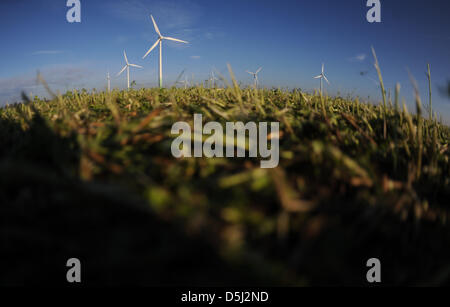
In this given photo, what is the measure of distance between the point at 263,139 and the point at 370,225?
91cm

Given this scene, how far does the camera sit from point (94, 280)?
959 millimetres

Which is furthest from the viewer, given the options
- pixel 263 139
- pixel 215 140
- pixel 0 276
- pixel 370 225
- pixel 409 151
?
pixel 409 151

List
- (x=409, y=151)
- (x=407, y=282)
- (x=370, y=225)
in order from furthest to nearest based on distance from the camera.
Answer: (x=409, y=151) → (x=370, y=225) → (x=407, y=282)

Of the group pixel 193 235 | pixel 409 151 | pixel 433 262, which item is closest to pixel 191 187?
pixel 193 235

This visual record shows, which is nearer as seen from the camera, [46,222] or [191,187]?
[46,222]

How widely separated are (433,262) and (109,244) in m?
1.47

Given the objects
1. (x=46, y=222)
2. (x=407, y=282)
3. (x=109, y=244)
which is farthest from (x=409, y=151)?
(x=46, y=222)

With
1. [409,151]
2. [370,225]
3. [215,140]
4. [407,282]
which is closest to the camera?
[407,282]

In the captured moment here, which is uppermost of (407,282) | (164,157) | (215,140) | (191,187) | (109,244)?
(215,140)

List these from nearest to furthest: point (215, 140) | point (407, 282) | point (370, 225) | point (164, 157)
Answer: point (407, 282), point (370, 225), point (164, 157), point (215, 140)

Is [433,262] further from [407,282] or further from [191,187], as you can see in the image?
[191,187]

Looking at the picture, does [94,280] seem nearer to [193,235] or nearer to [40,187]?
[193,235]

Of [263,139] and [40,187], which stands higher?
[263,139]

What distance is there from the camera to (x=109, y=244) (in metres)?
0.97
